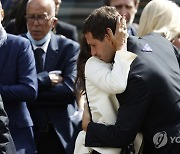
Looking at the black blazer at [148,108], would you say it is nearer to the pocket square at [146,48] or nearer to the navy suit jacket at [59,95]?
the pocket square at [146,48]

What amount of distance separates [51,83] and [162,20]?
117 centimetres

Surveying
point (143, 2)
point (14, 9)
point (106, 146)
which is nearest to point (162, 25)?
point (106, 146)

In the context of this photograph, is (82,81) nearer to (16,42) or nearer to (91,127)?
(91,127)

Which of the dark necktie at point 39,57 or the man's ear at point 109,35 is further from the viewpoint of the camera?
the dark necktie at point 39,57

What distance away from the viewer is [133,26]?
6004mm

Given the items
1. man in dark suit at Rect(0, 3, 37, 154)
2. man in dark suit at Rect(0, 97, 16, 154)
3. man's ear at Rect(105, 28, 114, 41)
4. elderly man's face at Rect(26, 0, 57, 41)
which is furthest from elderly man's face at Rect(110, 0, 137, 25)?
man in dark suit at Rect(0, 97, 16, 154)

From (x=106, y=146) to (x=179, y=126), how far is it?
1.50ft

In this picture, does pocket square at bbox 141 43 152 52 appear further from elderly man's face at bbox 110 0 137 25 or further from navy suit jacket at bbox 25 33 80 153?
elderly man's face at bbox 110 0 137 25

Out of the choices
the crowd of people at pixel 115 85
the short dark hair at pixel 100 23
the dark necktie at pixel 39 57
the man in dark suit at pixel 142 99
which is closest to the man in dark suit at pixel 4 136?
the crowd of people at pixel 115 85

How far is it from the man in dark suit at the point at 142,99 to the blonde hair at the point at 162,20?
595 millimetres

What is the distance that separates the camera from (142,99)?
3.65 meters

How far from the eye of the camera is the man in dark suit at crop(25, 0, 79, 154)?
517 centimetres

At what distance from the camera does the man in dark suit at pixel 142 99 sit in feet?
12.0

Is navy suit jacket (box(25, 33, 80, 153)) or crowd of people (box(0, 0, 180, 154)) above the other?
crowd of people (box(0, 0, 180, 154))
